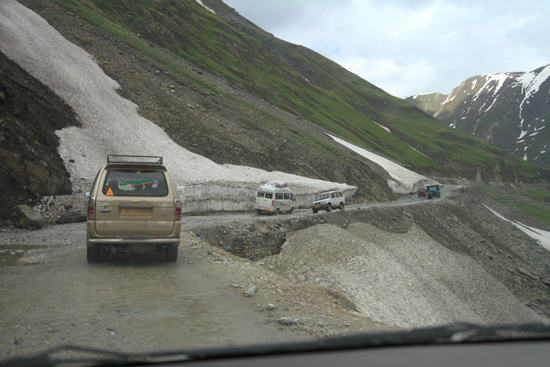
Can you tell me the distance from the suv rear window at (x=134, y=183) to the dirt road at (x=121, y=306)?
68.5 inches

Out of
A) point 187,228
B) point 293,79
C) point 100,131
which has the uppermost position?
point 293,79

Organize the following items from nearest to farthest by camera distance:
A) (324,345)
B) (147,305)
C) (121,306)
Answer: (324,345) < (121,306) < (147,305)

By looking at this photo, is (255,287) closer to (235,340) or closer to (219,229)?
(235,340)

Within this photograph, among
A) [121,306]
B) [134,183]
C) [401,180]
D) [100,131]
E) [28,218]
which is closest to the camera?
[121,306]

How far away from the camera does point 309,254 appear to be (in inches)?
607

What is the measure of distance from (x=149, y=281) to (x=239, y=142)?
1155 inches

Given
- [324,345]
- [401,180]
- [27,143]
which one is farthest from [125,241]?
[401,180]

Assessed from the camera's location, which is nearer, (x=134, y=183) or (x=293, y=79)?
(x=134, y=183)

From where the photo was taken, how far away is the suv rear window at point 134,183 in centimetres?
850

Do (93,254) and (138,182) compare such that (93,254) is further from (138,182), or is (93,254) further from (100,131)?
(100,131)

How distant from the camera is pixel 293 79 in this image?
11531 centimetres

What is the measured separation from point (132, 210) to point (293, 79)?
368 ft

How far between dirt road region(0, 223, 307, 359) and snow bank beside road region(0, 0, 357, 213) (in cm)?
1325

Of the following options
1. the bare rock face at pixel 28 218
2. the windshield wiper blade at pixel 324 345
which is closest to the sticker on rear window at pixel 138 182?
the windshield wiper blade at pixel 324 345
